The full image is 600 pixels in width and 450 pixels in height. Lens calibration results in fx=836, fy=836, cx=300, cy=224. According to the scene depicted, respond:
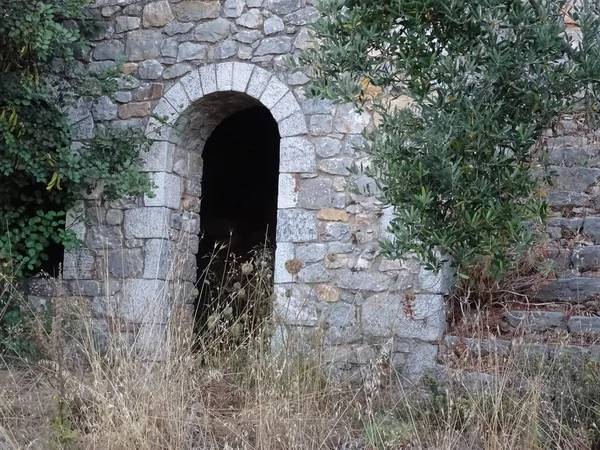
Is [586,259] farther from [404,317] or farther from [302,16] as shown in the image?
[302,16]

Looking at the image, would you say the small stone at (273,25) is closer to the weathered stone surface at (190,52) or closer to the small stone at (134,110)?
the weathered stone surface at (190,52)

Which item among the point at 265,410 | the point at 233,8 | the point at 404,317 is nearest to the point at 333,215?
the point at 404,317

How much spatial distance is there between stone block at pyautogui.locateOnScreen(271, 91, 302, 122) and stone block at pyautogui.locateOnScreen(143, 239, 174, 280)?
130 centimetres

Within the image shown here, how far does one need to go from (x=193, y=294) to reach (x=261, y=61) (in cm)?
209

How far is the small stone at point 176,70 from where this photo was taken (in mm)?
6430


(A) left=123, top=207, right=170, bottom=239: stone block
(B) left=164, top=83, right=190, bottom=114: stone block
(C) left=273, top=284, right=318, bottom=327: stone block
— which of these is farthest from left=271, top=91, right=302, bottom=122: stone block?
(C) left=273, top=284, right=318, bottom=327: stone block

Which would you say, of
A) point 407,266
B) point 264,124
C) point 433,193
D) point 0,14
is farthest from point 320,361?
point 264,124

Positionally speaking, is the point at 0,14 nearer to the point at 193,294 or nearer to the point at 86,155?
the point at 86,155

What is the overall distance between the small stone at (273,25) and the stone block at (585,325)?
2.92 metres

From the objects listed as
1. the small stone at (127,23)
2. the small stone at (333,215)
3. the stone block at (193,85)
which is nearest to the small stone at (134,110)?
the stone block at (193,85)

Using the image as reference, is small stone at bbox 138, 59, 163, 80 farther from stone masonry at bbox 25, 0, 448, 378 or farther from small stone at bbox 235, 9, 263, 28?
small stone at bbox 235, 9, 263, 28

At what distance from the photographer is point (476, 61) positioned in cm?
322

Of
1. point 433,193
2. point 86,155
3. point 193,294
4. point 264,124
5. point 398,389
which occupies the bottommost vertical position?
point 398,389

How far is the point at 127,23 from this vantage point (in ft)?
21.8
